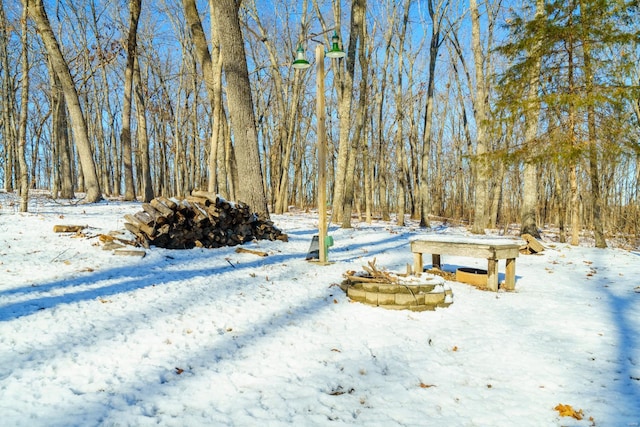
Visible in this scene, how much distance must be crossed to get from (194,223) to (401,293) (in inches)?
190

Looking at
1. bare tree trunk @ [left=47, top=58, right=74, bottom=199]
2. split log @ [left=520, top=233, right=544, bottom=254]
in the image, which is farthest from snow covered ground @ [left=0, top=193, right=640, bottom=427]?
bare tree trunk @ [left=47, top=58, right=74, bottom=199]

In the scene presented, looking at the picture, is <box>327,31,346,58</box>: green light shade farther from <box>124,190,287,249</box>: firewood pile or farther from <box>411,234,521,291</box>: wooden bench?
<box>124,190,287,249</box>: firewood pile

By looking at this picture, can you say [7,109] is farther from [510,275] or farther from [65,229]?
[510,275]

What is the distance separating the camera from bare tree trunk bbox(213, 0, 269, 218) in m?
9.20

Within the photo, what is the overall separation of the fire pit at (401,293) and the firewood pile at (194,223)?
398 cm

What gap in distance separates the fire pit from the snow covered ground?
0.44 ft

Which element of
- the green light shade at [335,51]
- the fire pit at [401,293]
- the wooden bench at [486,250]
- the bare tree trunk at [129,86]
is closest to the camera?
the fire pit at [401,293]

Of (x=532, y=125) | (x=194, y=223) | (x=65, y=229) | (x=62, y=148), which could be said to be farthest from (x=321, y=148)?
(x=62, y=148)

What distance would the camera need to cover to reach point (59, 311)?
3.92 meters

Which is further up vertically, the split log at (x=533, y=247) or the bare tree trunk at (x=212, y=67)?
the bare tree trunk at (x=212, y=67)

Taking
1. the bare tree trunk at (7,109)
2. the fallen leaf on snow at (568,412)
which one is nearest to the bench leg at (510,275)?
the fallen leaf on snow at (568,412)

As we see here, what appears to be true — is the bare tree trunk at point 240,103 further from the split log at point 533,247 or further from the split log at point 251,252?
the split log at point 533,247

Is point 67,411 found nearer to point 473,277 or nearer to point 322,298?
point 322,298

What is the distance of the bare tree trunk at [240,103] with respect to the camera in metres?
9.20
